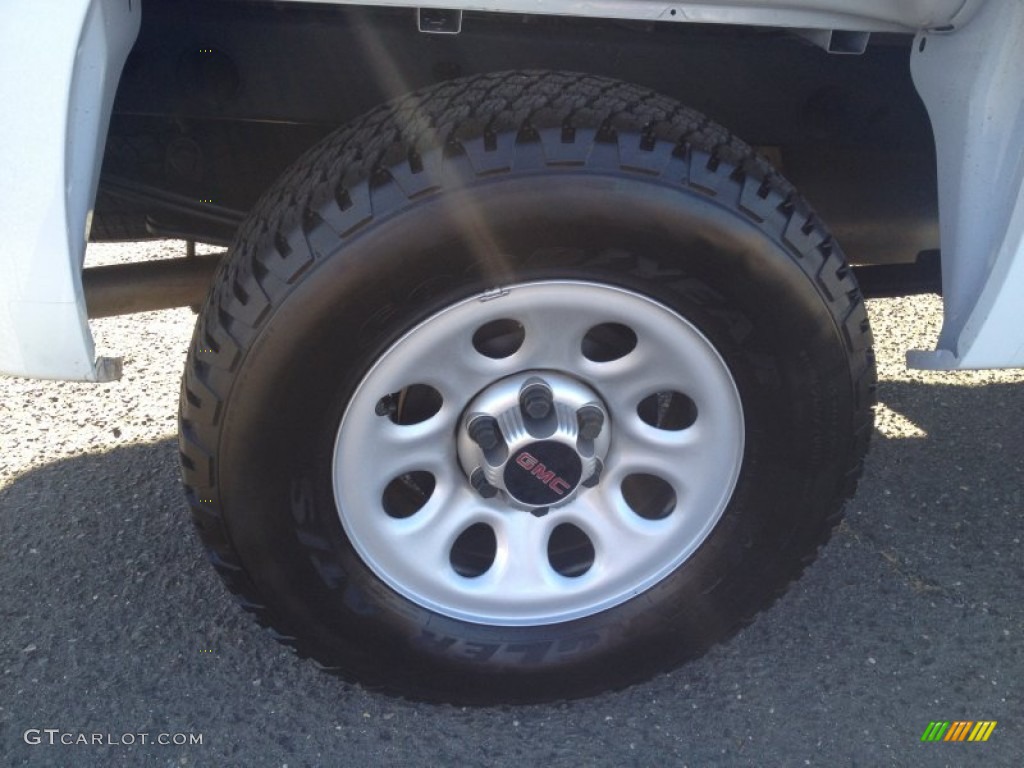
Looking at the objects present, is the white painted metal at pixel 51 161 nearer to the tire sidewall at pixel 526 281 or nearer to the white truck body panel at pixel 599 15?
the white truck body panel at pixel 599 15

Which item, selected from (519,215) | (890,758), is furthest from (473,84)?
(890,758)

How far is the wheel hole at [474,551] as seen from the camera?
2031 millimetres

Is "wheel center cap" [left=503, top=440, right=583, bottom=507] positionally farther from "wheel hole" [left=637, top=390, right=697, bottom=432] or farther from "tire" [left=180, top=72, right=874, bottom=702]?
"wheel hole" [left=637, top=390, right=697, bottom=432]

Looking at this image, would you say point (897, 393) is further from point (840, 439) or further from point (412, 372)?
point (412, 372)

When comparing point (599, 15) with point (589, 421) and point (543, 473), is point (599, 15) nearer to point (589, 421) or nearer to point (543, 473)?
point (589, 421)

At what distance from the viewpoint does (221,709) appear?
2.00 metres

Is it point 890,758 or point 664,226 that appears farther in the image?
point 890,758

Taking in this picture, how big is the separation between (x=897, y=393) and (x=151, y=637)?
2415 mm

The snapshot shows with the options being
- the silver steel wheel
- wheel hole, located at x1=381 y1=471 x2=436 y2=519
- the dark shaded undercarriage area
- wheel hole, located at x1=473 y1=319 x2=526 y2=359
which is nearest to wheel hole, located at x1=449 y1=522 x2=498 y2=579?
the silver steel wheel

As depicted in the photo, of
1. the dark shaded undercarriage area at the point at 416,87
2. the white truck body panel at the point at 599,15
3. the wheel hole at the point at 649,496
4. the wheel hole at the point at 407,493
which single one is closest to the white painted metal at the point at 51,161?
the white truck body panel at the point at 599,15

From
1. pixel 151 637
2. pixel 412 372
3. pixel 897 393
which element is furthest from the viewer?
pixel 897 393

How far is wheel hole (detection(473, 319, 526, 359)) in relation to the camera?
1931 mm

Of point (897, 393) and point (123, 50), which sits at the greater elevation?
point (123, 50)

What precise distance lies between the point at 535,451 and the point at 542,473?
0.06 m
